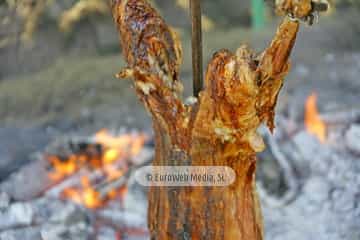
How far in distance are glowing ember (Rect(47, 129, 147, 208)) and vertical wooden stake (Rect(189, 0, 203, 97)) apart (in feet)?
2.86

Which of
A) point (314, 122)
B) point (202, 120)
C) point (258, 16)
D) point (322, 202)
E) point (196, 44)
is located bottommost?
point (322, 202)

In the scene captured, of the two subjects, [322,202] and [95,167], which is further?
[95,167]

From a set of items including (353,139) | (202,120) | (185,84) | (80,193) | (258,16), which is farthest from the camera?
(258,16)

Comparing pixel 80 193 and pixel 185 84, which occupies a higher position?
pixel 185 84

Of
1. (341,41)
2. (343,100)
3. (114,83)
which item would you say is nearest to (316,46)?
(341,41)

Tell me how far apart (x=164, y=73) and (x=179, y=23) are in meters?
2.85

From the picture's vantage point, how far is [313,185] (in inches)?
94.3

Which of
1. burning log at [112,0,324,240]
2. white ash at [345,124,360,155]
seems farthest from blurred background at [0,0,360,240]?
burning log at [112,0,324,240]

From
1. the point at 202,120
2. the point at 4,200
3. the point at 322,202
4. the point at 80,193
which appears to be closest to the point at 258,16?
the point at 322,202

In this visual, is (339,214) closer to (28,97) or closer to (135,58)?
(135,58)

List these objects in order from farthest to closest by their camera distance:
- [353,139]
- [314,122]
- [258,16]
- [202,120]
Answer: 1. [258,16]
2. [314,122]
3. [353,139]
4. [202,120]

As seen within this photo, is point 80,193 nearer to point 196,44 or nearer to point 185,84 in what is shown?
point 196,44

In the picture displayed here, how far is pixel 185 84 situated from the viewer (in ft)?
11.5

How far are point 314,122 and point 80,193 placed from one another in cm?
109
